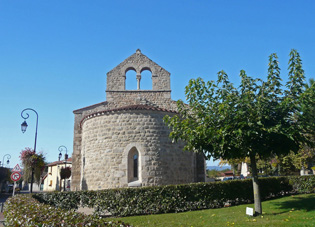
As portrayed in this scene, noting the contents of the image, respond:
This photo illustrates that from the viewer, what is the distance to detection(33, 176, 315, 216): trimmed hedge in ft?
36.4

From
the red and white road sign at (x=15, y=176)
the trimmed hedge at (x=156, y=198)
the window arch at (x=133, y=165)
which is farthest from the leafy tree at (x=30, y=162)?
the window arch at (x=133, y=165)

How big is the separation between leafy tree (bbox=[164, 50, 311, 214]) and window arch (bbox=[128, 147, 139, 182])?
5.02 meters

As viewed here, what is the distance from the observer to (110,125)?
48.6ft

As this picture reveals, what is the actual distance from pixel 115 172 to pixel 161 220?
550 centimetres

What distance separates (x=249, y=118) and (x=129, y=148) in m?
7.19

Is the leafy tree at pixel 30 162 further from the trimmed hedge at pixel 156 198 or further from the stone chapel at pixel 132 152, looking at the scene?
the trimmed hedge at pixel 156 198

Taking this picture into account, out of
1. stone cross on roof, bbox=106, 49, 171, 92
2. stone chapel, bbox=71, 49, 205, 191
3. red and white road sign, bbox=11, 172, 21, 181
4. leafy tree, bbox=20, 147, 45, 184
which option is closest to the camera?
stone chapel, bbox=71, 49, 205, 191

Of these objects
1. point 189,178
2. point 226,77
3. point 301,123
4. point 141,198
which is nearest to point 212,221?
point 141,198

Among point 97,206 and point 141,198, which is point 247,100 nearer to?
point 141,198

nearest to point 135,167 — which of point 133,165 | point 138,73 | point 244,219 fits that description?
point 133,165

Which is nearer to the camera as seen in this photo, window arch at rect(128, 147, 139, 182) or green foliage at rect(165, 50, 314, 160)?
green foliage at rect(165, 50, 314, 160)

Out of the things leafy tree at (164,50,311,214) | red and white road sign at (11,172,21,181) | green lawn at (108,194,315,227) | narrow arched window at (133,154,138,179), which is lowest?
green lawn at (108,194,315,227)

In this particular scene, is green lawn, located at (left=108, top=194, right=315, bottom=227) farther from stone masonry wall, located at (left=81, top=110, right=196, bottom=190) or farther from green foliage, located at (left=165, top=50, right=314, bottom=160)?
stone masonry wall, located at (left=81, top=110, right=196, bottom=190)

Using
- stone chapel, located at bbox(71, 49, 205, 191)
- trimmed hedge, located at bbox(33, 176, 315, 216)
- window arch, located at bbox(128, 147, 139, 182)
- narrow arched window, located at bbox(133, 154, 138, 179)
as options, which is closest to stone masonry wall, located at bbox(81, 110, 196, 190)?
stone chapel, located at bbox(71, 49, 205, 191)
